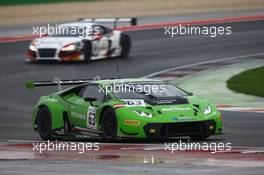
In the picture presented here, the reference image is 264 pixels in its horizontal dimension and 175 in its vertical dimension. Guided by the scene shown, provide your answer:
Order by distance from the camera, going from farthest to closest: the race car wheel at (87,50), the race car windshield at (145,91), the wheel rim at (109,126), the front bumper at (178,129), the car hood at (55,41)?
the race car wheel at (87,50)
the car hood at (55,41)
the race car windshield at (145,91)
the wheel rim at (109,126)
the front bumper at (178,129)

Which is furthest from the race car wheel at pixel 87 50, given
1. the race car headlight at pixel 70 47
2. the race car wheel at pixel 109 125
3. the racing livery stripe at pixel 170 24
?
the race car wheel at pixel 109 125

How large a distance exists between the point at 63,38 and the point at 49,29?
20.7 feet

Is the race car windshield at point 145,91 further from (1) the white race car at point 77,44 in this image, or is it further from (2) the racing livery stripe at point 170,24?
(2) the racing livery stripe at point 170,24

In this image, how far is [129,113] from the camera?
1589 cm

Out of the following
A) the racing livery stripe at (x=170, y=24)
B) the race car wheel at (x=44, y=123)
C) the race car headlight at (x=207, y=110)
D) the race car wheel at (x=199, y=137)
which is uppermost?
the race car headlight at (x=207, y=110)

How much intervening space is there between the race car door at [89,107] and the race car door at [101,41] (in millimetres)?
14497

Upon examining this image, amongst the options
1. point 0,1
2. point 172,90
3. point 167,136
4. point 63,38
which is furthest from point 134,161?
point 0,1

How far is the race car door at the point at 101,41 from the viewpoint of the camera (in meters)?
31.7

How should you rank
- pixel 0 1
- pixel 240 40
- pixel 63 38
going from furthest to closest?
pixel 0 1 < pixel 240 40 < pixel 63 38

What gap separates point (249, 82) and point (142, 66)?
18.0 ft

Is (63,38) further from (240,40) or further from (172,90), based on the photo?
(172,90)

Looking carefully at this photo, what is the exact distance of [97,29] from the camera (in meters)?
31.8

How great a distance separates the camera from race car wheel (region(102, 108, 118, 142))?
52.5 feet

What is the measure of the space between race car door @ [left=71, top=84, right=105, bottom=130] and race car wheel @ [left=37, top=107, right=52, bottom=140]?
Result: 604mm
